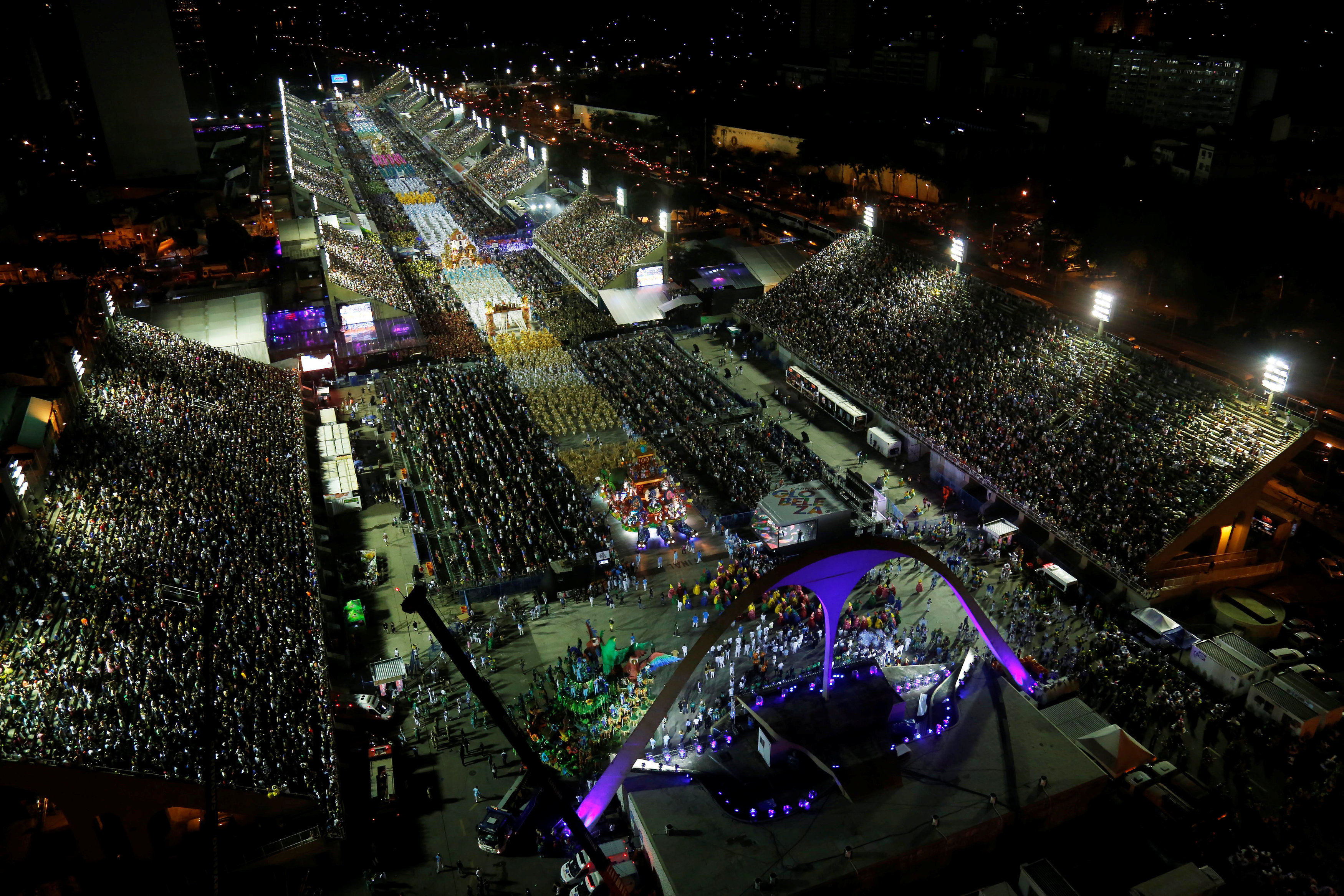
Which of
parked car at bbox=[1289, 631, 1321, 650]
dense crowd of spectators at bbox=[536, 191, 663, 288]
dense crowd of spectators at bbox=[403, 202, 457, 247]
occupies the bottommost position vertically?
parked car at bbox=[1289, 631, 1321, 650]

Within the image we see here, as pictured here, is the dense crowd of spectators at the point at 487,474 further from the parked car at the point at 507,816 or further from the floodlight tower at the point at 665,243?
the floodlight tower at the point at 665,243

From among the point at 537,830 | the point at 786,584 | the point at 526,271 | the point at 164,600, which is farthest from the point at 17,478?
the point at 526,271

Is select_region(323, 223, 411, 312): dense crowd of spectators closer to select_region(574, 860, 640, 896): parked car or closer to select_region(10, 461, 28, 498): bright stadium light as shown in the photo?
select_region(10, 461, 28, 498): bright stadium light

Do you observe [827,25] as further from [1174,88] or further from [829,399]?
[829,399]

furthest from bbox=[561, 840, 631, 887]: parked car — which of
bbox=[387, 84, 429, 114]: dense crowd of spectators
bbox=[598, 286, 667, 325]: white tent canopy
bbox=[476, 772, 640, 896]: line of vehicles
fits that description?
bbox=[387, 84, 429, 114]: dense crowd of spectators

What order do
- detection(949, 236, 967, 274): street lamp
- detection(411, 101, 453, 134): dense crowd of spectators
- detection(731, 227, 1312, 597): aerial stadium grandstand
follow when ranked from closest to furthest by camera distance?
1. detection(731, 227, 1312, 597): aerial stadium grandstand
2. detection(949, 236, 967, 274): street lamp
3. detection(411, 101, 453, 134): dense crowd of spectators

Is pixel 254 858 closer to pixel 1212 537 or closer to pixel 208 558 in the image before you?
pixel 208 558

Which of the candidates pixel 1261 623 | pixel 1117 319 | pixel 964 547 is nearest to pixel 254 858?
pixel 964 547
